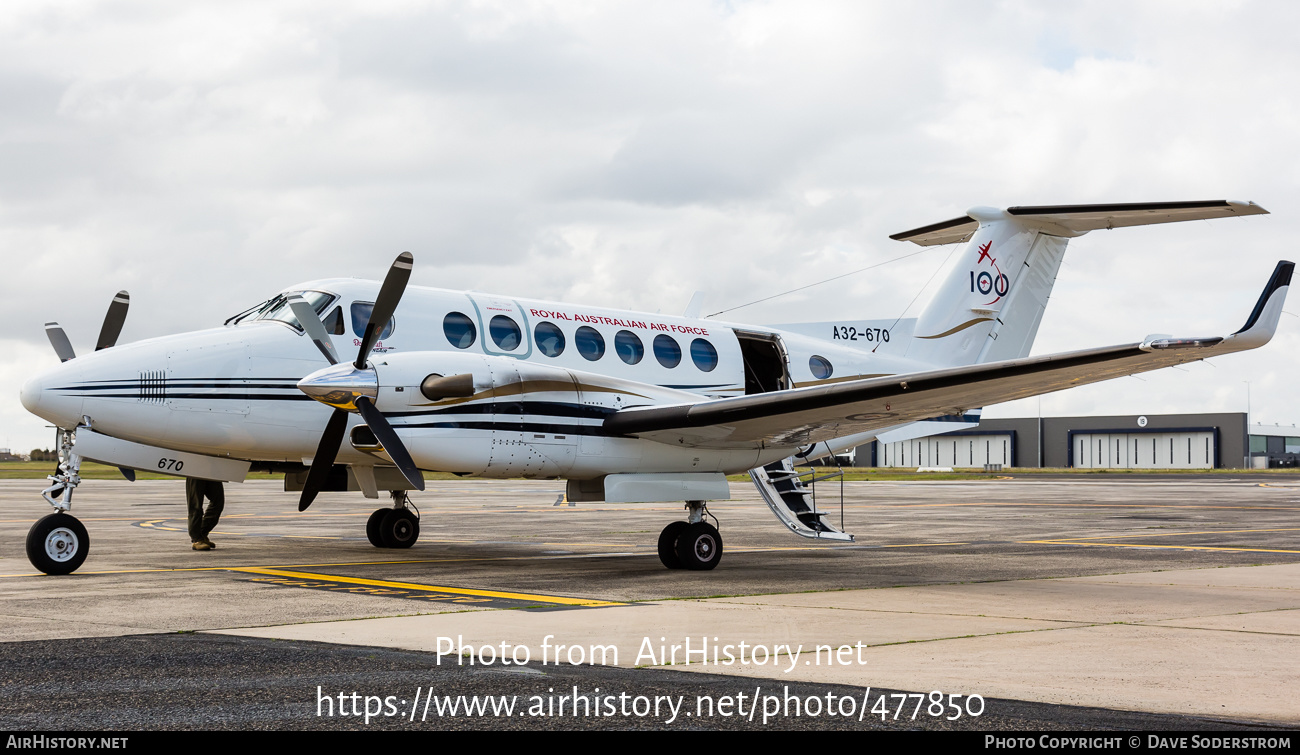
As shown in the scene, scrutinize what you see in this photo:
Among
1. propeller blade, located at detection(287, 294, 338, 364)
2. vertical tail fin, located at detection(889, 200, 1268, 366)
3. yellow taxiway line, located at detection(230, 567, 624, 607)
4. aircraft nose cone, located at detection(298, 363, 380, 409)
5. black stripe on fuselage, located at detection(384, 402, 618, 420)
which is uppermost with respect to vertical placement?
vertical tail fin, located at detection(889, 200, 1268, 366)

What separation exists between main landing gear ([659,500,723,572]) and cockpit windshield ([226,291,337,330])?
5.03 meters

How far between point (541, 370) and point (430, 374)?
1454mm

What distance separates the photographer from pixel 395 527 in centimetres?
1639

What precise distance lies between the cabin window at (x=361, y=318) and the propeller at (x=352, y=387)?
22.1 inches

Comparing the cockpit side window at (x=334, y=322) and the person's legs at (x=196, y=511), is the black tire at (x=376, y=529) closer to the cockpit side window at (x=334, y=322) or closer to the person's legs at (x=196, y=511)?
the person's legs at (x=196, y=511)

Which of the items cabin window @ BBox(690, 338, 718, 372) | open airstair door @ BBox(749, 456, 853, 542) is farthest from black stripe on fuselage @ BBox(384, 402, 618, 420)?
open airstair door @ BBox(749, 456, 853, 542)

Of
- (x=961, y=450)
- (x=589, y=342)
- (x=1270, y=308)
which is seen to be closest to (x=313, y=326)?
(x=589, y=342)

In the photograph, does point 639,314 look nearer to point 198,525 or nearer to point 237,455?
point 237,455

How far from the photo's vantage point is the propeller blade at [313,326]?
39.7ft

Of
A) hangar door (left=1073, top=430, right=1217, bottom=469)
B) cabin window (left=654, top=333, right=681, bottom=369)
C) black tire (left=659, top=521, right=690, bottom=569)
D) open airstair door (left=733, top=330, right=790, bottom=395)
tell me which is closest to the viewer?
black tire (left=659, top=521, right=690, bottom=569)

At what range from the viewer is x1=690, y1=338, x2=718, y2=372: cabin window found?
1544cm

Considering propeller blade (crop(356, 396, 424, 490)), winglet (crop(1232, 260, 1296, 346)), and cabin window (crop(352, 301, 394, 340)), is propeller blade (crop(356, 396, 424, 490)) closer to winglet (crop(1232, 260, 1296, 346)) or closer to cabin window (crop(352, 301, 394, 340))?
cabin window (crop(352, 301, 394, 340))

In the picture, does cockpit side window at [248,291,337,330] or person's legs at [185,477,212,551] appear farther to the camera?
person's legs at [185,477,212,551]

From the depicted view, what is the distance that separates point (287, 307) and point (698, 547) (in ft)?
18.9
